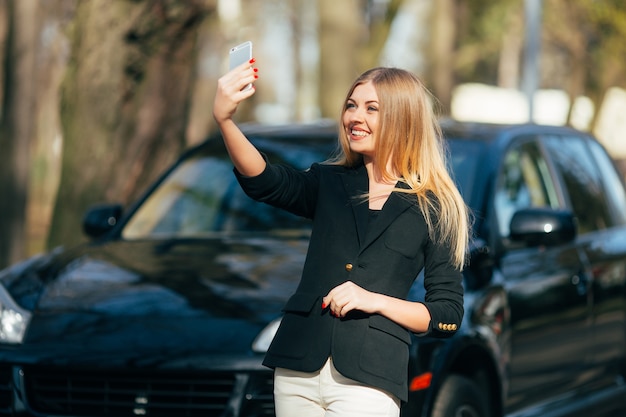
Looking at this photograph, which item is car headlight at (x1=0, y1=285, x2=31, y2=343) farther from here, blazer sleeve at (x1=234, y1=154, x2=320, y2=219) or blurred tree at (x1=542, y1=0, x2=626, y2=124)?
blurred tree at (x1=542, y1=0, x2=626, y2=124)

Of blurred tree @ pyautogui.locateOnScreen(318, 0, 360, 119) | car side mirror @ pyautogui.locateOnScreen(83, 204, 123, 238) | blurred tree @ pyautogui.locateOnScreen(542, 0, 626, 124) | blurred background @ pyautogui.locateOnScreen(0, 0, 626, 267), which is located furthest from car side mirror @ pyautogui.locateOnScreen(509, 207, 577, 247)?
blurred tree @ pyautogui.locateOnScreen(542, 0, 626, 124)

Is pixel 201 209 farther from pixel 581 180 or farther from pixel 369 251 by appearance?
pixel 369 251

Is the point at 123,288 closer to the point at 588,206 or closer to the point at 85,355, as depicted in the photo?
the point at 85,355

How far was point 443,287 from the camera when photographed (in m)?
4.14

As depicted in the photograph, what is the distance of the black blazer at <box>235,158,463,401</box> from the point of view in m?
4.04

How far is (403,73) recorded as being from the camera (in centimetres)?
418

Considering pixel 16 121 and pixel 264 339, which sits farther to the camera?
pixel 16 121

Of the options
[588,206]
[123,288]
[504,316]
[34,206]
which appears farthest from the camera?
[34,206]

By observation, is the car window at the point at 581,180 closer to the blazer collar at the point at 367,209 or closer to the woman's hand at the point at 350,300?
the blazer collar at the point at 367,209

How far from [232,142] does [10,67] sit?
1103 cm

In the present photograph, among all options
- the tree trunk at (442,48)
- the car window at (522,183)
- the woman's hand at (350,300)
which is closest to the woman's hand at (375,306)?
the woman's hand at (350,300)

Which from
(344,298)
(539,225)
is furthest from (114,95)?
(344,298)

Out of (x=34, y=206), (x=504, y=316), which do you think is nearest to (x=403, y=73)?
(x=504, y=316)

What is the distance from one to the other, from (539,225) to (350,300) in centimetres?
271
